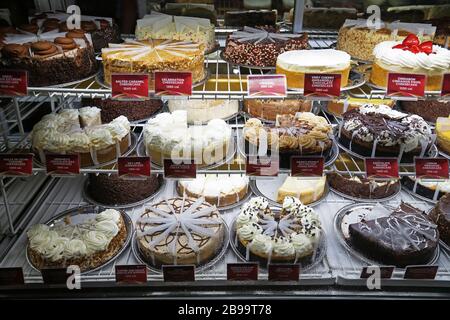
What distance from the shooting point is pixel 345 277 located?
→ 2.54m

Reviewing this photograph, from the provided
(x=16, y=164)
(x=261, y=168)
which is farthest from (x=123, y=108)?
(x=261, y=168)

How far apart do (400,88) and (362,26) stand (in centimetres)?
90

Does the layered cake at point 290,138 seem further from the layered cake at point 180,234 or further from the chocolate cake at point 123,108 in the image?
the chocolate cake at point 123,108

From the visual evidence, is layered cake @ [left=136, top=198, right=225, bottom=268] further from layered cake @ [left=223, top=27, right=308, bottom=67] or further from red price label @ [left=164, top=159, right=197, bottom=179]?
layered cake @ [left=223, top=27, right=308, bottom=67]

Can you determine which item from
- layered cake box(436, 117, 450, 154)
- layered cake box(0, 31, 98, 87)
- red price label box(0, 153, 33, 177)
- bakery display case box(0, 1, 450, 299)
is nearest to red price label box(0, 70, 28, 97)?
bakery display case box(0, 1, 450, 299)

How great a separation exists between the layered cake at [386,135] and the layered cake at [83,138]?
1441 millimetres

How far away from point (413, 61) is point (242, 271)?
Answer: 1524mm

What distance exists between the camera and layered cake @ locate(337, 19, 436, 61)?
276cm

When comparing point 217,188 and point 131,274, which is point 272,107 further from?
point 131,274

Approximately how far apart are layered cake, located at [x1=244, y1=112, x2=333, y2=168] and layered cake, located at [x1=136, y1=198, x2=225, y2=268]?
533 mm
